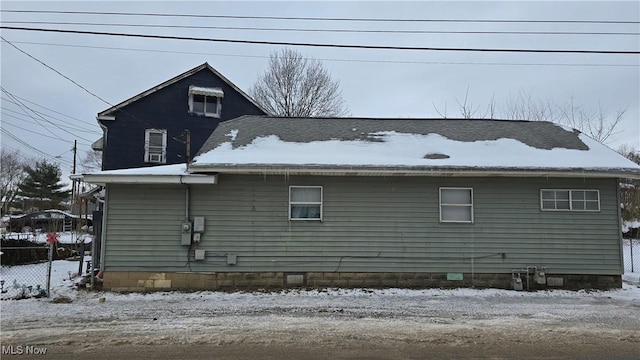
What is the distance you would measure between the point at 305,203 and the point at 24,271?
8.40 meters

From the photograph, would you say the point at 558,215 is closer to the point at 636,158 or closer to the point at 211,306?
the point at 211,306

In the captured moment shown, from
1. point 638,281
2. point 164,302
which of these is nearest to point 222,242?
point 164,302

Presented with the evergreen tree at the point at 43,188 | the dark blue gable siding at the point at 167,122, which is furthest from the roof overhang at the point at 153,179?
the evergreen tree at the point at 43,188

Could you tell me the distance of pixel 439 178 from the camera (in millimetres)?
10047

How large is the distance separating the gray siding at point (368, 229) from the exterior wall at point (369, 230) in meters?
0.02

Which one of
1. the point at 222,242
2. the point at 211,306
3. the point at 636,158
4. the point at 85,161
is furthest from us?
the point at 85,161

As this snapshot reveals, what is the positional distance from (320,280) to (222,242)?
2.40 m

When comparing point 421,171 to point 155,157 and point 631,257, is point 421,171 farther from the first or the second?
point 155,157

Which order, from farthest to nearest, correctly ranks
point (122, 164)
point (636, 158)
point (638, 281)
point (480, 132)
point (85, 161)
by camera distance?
point (85, 161) < point (636, 158) < point (122, 164) < point (480, 132) < point (638, 281)

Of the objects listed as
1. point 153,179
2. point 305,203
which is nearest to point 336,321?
point 305,203

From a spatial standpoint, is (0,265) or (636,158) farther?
(636,158)

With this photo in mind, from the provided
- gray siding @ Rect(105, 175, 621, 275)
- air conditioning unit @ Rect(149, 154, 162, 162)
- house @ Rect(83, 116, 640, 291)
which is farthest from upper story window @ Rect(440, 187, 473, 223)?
air conditioning unit @ Rect(149, 154, 162, 162)

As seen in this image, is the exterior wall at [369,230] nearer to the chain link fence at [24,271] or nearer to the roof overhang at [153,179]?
the roof overhang at [153,179]

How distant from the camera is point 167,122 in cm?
2203
